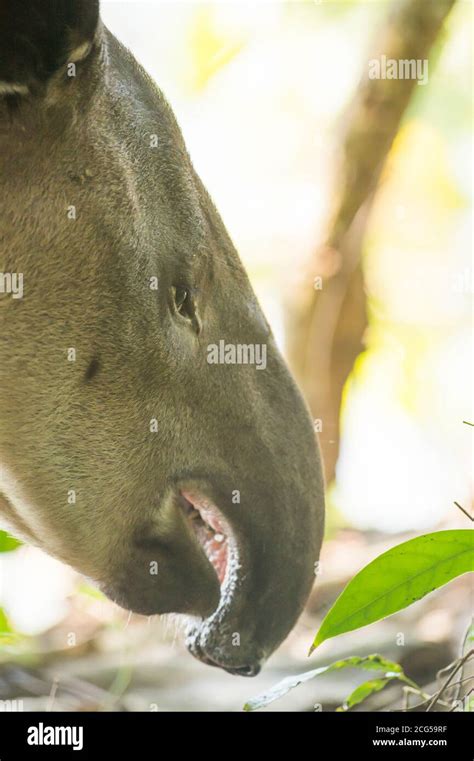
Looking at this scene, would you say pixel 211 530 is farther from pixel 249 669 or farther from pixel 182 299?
pixel 182 299

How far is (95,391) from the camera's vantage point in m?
1.89

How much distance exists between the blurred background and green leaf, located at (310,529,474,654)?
2892mm

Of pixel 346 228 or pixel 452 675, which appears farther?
pixel 346 228

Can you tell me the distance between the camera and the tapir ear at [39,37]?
1.46m

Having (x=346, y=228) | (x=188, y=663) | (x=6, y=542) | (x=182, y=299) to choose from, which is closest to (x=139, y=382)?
(x=182, y=299)

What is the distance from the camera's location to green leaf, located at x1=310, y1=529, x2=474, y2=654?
64.0 inches

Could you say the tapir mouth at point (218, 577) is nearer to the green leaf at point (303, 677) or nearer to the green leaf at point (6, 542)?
the green leaf at point (303, 677)

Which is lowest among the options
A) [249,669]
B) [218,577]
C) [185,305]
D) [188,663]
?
[188,663]

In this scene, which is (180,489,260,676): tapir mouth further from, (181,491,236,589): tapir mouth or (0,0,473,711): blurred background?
(0,0,473,711): blurred background

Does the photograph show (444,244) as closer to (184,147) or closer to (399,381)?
(399,381)

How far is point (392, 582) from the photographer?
5.41 ft

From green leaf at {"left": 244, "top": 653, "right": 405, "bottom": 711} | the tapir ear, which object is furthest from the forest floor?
the tapir ear

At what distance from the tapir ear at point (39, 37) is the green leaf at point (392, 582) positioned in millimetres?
1010

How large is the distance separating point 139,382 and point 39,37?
0.71m
